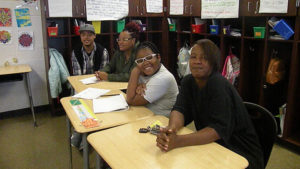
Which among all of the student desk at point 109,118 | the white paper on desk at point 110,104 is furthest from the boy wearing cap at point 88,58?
the student desk at point 109,118

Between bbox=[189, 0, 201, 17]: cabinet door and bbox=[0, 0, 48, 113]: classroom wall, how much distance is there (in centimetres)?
218

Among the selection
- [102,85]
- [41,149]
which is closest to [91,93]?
[102,85]

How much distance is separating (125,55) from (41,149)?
1382mm

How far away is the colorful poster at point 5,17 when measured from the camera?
3461 mm

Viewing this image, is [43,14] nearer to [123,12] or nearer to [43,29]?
[43,29]

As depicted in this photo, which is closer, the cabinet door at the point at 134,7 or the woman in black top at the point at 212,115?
the woman in black top at the point at 212,115

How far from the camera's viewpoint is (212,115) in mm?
1408

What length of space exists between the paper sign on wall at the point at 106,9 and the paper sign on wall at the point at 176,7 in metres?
0.77

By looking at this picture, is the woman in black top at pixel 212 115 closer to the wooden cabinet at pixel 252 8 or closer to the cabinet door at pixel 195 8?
the wooden cabinet at pixel 252 8

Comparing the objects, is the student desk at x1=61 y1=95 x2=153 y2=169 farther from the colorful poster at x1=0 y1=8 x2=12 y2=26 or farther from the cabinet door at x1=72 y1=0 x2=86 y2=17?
the colorful poster at x1=0 y1=8 x2=12 y2=26

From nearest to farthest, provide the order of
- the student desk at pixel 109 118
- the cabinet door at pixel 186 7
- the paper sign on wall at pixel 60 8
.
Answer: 1. the student desk at pixel 109 118
2. the paper sign on wall at pixel 60 8
3. the cabinet door at pixel 186 7

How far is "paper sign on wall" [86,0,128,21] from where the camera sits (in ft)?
12.3

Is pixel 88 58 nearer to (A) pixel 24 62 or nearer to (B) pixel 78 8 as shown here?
(B) pixel 78 8

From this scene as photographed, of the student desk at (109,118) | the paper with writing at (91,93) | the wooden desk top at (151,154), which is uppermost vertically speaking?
the paper with writing at (91,93)
